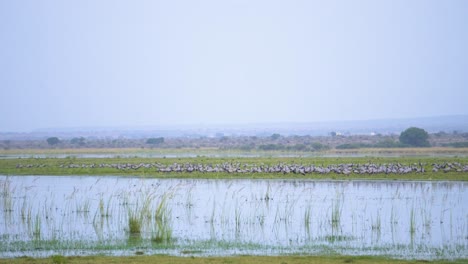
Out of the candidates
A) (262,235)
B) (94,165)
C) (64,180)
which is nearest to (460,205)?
(262,235)

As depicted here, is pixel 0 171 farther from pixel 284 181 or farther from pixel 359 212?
pixel 359 212

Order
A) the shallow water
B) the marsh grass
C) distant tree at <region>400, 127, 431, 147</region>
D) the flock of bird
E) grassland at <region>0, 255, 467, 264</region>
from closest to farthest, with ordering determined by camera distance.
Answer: grassland at <region>0, 255, 467, 264</region> < the shallow water < the marsh grass < the flock of bird < distant tree at <region>400, 127, 431, 147</region>

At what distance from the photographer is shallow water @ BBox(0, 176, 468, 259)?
2061 cm

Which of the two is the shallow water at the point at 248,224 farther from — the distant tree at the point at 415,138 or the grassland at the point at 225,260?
the distant tree at the point at 415,138

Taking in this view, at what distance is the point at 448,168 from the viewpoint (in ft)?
154

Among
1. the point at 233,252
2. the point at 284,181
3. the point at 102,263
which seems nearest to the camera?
the point at 102,263

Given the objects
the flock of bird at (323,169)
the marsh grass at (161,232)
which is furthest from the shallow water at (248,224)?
the flock of bird at (323,169)

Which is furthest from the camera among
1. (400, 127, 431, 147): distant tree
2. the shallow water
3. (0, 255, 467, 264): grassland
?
(400, 127, 431, 147): distant tree

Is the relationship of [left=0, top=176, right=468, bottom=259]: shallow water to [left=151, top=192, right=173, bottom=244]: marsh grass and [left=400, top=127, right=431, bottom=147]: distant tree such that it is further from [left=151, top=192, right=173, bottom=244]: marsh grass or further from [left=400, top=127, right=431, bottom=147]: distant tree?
[left=400, top=127, right=431, bottom=147]: distant tree

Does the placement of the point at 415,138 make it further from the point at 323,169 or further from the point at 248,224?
the point at 248,224

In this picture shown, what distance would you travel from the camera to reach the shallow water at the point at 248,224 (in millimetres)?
20609

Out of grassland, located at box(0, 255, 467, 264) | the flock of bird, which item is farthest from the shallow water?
the flock of bird

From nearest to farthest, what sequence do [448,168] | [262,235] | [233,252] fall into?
[233,252], [262,235], [448,168]

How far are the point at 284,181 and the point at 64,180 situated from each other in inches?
613
